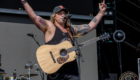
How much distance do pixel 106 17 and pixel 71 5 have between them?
3.61 feet

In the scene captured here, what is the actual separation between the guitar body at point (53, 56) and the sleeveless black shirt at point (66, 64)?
52mm

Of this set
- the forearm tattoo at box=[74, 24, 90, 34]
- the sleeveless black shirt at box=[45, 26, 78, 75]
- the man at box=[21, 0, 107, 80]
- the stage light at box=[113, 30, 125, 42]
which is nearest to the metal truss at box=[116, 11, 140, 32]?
the stage light at box=[113, 30, 125, 42]

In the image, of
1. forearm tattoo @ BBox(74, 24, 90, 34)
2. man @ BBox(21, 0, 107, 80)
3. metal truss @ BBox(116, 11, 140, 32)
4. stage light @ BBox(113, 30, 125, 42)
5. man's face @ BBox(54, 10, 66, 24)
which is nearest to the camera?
man @ BBox(21, 0, 107, 80)

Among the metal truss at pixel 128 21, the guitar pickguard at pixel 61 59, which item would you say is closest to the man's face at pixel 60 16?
the guitar pickguard at pixel 61 59

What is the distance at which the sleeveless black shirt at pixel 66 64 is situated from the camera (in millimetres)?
3803

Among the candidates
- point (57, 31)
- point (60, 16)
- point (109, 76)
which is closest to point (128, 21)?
point (109, 76)

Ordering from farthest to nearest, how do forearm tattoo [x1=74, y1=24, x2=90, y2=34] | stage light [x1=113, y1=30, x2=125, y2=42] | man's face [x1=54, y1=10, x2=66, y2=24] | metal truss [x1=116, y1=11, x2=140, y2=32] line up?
1. metal truss [x1=116, y1=11, x2=140, y2=32]
2. stage light [x1=113, y1=30, x2=125, y2=42]
3. forearm tattoo [x1=74, y1=24, x2=90, y2=34]
4. man's face [x1=54, y1=10, x2=66, y2=24]

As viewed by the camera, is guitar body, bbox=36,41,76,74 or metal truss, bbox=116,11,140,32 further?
metal truss, bbox=116,11,140,32

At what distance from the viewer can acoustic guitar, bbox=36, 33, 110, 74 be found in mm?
3808

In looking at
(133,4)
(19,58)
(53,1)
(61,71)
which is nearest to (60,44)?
(61,71)

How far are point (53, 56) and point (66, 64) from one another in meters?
0.25

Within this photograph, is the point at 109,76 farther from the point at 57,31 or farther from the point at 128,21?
→ the point at 128,21

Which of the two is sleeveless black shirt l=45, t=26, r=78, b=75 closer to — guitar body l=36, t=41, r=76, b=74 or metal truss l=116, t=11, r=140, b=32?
guitar body l=36, t=41, r=76, b=74

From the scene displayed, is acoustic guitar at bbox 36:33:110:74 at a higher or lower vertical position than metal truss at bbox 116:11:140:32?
lower
